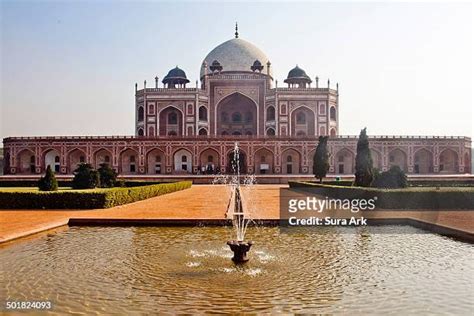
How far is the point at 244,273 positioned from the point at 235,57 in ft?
120

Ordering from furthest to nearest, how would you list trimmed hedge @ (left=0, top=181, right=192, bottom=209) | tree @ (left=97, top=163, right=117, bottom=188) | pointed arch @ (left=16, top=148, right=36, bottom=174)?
pointed arch @ (left=16, top=148, right=36, bottom=174) → tree @ (left=97, top=163, right=117, bottom=188) → trimmed hedge @ (left=0, top=181, right=192, bottom=209)

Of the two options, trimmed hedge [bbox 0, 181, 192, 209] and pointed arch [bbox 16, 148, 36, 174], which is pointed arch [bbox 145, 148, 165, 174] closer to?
pointed arch [bbox 16, 148, 36, 174]

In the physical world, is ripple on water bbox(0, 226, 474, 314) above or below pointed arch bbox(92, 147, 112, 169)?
below

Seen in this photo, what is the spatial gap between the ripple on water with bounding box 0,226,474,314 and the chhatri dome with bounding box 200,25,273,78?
3346 centimetres

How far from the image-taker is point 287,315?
13.8 ft

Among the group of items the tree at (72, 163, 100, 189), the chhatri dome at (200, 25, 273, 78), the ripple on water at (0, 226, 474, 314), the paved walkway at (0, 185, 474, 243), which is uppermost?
the chhatri dome at (200, 25, 273, 78)

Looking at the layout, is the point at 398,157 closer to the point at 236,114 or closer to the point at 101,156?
the point at 236,114

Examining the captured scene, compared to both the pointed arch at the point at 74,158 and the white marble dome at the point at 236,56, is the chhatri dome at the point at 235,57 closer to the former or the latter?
the white marble dome at the point at 236,56

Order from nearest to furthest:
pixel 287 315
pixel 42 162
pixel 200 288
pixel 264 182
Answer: pixel 287 315, pixel 200 288, pixel 264 182, pixel 42 162

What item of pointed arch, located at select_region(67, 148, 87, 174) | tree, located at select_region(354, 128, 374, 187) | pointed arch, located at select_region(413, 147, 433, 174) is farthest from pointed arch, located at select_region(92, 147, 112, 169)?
pointed arch, located at select_region(413, 147, 433, 174)

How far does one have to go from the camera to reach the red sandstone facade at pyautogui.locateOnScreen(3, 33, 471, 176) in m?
32.1

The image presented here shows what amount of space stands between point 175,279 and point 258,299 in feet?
3.84

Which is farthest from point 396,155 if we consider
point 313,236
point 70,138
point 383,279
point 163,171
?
point 383,279

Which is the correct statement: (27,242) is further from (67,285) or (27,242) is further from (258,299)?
(258,299)
